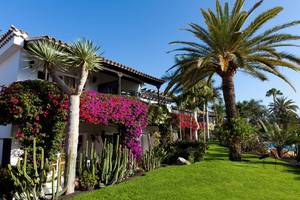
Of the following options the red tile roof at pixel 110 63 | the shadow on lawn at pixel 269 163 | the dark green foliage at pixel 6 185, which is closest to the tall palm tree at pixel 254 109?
the shadow on lawn at pixel 269 163

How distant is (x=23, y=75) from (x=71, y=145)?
19.1 feet

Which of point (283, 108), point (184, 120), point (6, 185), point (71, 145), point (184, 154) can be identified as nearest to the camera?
point (71, 145)

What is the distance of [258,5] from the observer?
52.6 feet

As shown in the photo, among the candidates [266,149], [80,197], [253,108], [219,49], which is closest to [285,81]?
[219,49]

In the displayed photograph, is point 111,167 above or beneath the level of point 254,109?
beneath

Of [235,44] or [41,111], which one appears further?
[235,44]

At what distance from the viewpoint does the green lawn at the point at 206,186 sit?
8734 mm

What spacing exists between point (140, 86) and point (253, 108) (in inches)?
2535

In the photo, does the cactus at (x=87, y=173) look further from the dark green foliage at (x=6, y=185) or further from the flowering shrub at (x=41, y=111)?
the dark green foliage at (x=6, y=185)

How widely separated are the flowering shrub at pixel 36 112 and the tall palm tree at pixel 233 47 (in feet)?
29.3

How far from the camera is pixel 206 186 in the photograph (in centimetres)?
996

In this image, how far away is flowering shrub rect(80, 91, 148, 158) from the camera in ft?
41.1

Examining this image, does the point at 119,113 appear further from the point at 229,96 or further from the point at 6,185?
the point at 229,96

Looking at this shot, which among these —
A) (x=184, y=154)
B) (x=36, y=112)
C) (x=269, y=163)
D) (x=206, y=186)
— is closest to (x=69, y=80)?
(x=36, y=112)
